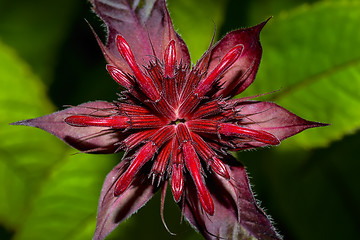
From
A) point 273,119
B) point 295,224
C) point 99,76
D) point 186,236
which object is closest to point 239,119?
point 273,119

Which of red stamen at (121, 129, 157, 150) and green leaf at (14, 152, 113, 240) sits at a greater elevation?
red stamen at (121, 129, 157, 150)

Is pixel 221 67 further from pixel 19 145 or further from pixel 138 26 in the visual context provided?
pixel 19 145

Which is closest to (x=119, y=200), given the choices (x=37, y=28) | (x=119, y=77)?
(x=119, y=77)

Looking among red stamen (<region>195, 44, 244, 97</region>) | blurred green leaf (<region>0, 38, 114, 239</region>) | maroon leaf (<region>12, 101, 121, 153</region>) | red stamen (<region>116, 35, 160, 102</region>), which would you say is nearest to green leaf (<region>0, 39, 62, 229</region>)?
blurred green leaf (<region>0, 38, 114, 239</region>)

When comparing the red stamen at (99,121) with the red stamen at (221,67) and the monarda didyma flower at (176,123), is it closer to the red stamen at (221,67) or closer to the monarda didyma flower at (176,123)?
the monarda didyma flower at (176,123)

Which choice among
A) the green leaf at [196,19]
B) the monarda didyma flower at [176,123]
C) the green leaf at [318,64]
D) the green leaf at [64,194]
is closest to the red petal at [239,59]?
the monarda didyma flower at [176,123]

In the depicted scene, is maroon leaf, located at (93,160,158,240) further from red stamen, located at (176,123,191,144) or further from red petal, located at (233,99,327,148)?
red petal, located at (233,99,327,148)
